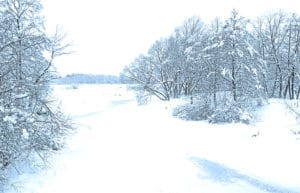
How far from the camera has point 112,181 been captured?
13.6 metres

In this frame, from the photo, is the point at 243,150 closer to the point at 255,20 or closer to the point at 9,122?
the point at 9,122

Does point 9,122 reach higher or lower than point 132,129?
higher

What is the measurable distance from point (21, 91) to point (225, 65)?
19550 millimetres

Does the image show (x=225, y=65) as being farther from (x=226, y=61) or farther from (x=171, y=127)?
(x=171, y=127)

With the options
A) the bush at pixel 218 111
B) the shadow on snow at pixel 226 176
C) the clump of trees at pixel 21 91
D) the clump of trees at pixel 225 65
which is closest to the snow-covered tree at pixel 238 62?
the clump of trees at pixel 225 65

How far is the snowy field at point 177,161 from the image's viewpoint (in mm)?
13242

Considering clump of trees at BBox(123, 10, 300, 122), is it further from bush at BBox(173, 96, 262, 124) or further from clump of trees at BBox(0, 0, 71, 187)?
clump of trees at BBox(0, 0, 71, 187)

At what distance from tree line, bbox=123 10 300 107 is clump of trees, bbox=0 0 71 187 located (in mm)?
15390

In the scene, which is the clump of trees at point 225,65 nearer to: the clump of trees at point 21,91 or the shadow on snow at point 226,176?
the shadow on snow at point 226,176

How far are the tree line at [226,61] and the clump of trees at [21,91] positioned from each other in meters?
15.4

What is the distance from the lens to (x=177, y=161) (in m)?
17.1

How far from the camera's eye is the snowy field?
1324 centimetres

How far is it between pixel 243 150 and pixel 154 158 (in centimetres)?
460

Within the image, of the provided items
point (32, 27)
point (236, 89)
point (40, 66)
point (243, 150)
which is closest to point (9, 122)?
point (32, 27)
